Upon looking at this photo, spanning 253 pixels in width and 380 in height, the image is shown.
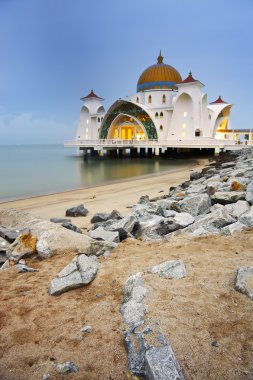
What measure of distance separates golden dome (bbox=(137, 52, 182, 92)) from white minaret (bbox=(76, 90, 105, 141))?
7.86 metres

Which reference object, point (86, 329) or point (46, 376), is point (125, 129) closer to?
point (86, 329)

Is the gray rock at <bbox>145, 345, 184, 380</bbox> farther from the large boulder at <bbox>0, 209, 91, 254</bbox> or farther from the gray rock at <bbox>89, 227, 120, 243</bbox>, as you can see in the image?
the gray rock at <bbox>89, 227, 120, 243</bbox>

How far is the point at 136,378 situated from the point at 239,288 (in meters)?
1.24

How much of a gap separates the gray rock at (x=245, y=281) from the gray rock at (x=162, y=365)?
980 millimetres

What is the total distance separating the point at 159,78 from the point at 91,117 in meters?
12.9

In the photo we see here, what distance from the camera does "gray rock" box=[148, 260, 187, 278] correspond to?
288cm

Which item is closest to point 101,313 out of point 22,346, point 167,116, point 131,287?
point 131,287

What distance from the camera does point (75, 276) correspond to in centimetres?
308

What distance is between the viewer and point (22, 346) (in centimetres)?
213

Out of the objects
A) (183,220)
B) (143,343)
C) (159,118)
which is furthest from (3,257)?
(159,118)

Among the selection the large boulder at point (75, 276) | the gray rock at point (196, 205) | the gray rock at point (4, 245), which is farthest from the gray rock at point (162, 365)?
the gray rock at point (196, 205)

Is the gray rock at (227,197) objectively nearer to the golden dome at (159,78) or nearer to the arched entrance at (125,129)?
the arched entrance at (125,129)

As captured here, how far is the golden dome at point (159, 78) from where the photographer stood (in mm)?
41688

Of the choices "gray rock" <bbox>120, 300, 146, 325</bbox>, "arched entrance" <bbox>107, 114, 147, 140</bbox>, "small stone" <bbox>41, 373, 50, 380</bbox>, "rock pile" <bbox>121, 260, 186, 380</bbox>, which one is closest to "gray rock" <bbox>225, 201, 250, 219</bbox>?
"rock pile" <bbox>121, 260, 186, 380</bbox>
